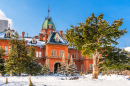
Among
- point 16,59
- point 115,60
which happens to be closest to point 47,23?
point 16,59

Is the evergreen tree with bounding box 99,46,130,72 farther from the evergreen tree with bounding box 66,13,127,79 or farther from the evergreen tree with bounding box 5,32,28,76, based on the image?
the evergreen tree with bounding box 5,32,28,76

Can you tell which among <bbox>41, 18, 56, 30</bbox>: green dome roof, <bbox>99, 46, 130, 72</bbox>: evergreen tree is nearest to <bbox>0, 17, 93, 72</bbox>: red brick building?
<bbox>41, 18, 56, 30</bbox>: green dome roof

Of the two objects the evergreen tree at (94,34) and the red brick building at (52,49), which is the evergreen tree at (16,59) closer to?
the evergreen tree at (94,34)

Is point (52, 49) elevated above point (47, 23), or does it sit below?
below

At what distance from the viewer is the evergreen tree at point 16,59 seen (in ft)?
73.0

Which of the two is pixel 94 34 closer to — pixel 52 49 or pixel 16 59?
pixel 16 59

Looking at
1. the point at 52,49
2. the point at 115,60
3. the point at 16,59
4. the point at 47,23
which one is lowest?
the point at 115,60

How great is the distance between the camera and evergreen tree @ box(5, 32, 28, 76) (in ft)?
73.0

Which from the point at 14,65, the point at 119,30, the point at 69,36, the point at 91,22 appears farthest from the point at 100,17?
the point at 14,65

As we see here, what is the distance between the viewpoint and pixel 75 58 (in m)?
48.1

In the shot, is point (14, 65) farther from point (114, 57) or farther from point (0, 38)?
point (0, 38)

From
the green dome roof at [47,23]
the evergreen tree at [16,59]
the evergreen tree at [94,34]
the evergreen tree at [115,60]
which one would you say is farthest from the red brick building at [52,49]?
the evergreen tree at [115,60]

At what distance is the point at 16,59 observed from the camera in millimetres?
22766

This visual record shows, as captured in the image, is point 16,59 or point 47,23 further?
point 47,23
